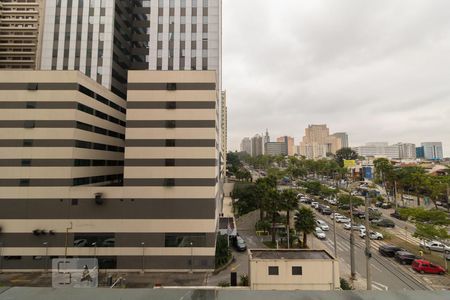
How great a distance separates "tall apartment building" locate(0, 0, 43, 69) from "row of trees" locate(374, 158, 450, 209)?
10380 cm

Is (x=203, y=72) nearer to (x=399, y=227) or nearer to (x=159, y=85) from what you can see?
(x=159, y=85)

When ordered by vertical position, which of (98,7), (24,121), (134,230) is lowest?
(134,230)

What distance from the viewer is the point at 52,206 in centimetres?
3681

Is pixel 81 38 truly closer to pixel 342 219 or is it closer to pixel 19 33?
pixel 19 33

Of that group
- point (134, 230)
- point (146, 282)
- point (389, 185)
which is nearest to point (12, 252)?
point (134, 230)

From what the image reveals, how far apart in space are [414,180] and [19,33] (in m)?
114

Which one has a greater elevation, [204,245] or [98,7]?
[98,7]

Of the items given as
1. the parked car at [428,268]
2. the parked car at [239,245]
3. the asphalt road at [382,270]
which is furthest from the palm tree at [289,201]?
the parked car at [428,268]

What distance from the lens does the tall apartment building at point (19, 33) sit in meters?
68.8

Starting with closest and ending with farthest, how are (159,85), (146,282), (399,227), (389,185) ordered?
(146,282) → (159,85) → (399,227) → (389,185)

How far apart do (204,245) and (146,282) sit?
842 centimetres

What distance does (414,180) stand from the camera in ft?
249

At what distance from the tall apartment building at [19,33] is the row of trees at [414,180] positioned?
341ft

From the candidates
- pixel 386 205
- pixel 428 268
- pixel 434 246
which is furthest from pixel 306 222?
pixel 386 205
